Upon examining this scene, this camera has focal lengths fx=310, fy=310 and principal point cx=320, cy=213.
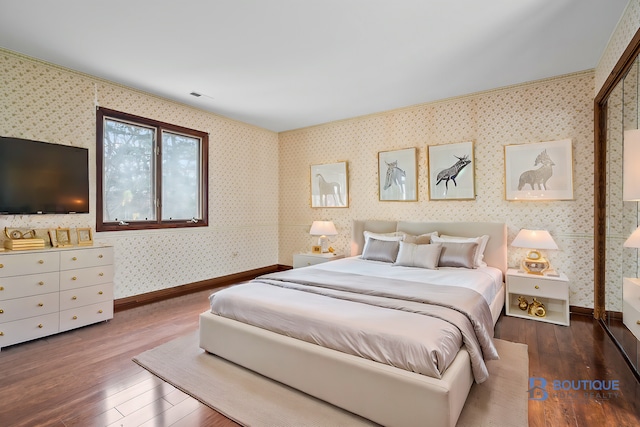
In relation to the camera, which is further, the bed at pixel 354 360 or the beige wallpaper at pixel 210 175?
the beige wallpaper at pixel 210 175

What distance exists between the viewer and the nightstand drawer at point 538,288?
3.21 meters

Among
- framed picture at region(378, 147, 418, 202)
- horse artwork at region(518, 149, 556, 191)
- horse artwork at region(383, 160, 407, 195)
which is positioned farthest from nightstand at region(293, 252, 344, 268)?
horse artwork at region(518, 149, 556, 191)

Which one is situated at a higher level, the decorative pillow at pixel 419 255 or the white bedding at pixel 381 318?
the decorative pillow at pixel 419 255

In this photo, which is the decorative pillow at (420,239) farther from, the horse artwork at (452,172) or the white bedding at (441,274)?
the horse artwork at (452,172)

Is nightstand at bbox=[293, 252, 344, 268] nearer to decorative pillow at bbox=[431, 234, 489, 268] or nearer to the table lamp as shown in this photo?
decorative pillow at bbox=[431, 234, 489, 268]

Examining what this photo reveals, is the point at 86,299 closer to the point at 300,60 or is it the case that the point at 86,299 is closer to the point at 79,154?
the point at 79,154

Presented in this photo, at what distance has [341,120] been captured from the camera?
5297mm

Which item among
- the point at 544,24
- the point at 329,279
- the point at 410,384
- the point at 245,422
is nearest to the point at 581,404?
the point at 410,384

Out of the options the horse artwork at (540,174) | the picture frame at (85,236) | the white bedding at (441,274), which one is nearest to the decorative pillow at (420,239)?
the white bedding at (441,274)

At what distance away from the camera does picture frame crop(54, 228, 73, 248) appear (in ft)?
10.6

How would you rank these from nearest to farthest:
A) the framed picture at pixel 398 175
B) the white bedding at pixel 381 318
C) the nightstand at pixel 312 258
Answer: the white bedding at pixel 381 318 → the framed picture at pixel 398 175 → the nightstand at pixel 312 258

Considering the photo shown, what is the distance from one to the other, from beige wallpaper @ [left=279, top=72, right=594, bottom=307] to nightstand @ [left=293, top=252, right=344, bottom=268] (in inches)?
15.3

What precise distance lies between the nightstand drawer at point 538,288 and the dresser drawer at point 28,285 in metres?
4.73

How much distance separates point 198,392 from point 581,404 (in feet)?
8.08
